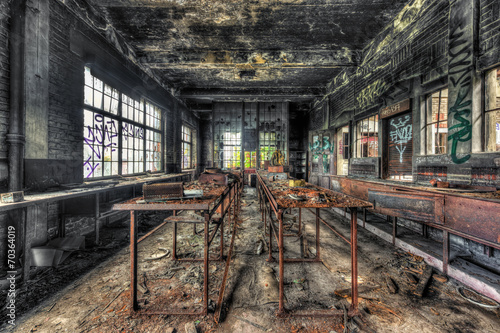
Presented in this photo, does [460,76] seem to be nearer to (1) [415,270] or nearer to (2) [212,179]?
(1) [415,270]

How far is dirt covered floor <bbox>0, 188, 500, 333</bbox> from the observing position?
5.24 ft

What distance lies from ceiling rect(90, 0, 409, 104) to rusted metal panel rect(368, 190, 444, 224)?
12.4ft

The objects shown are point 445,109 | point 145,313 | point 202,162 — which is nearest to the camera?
point 145,313

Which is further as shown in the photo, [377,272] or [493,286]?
[377,272]

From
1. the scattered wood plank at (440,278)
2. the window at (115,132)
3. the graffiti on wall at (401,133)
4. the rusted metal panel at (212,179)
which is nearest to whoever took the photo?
the scattered wood plank at (440,278)

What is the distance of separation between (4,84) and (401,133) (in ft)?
22.3

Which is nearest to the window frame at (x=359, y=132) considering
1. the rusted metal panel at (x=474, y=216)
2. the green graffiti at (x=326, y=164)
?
the green graffiti at (x=326, y=164)

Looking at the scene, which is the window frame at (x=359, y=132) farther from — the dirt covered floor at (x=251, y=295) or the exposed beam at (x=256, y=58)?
the dirt covered floor at (x=251, y=295)

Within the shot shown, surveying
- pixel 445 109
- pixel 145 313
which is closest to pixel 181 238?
pixel 145 313

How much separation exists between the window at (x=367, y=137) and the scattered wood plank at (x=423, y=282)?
3.01 metres

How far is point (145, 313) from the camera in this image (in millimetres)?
1713

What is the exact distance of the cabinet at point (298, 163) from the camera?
10.5m

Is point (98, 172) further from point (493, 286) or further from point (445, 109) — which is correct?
point (445, 109)

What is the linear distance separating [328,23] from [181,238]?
5616 millimetres
